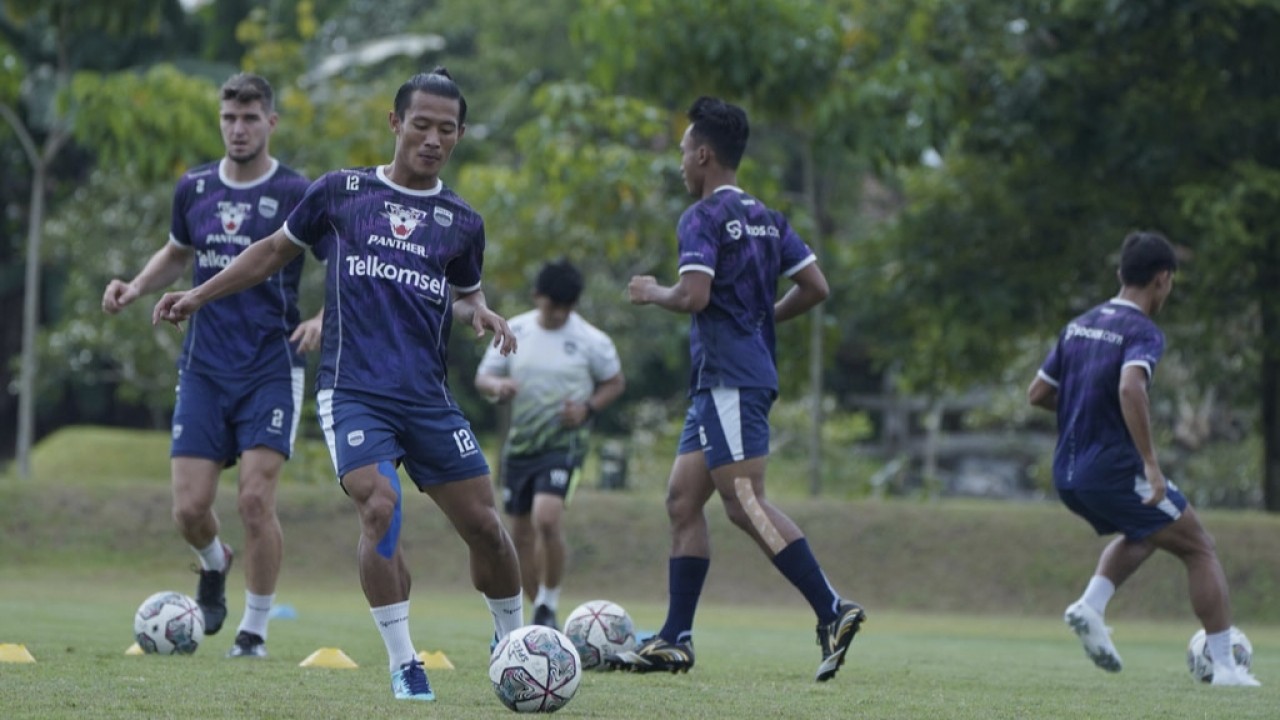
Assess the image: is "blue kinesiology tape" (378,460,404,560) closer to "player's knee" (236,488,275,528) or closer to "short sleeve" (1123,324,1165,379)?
"player's knee" (236,488,275,528)

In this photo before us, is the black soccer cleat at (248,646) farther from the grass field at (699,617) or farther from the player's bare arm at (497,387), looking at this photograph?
the player's bare arm at (497,387)

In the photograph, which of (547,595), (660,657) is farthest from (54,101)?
(660,657)

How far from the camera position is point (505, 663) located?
6.41 m

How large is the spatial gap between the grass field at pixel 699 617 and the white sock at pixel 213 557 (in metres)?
0.44

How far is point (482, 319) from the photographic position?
714 cm

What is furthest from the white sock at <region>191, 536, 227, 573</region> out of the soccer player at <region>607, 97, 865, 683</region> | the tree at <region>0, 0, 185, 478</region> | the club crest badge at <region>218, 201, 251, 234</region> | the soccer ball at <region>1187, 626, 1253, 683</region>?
the tree at <region>0, 0, 185, 478</region>

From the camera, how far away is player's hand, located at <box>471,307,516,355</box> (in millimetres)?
6934

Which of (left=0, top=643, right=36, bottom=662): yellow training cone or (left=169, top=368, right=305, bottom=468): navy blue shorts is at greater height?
(left=169, top=368, right=305, bottom=468): navy blue shorts

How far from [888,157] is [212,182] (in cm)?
959

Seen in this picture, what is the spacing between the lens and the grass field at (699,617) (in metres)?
6.90

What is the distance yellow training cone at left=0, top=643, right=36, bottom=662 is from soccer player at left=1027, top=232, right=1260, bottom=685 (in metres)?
5.01

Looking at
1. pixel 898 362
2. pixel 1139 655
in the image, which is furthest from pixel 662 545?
pixel 1139 655

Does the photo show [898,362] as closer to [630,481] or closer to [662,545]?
[662,545]

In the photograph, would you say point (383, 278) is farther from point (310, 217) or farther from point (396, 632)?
point (396, 632)
